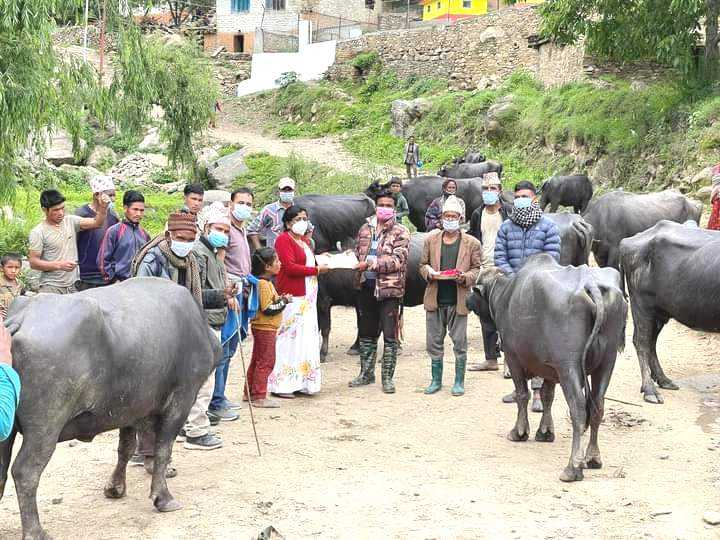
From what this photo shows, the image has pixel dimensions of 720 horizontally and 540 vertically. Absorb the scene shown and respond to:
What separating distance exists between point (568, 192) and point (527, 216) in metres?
10.7

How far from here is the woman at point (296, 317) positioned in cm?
952

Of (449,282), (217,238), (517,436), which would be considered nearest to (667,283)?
(449,282)

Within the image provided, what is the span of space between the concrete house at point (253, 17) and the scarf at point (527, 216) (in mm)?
43024

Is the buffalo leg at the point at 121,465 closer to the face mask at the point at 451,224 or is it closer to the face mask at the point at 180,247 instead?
the face mask at the point at 180,247

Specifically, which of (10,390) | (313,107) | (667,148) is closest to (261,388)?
(10,390)

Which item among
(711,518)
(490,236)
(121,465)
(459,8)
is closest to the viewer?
(711,518)

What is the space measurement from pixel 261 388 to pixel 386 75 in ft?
112

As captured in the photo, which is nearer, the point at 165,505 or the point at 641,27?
the point at 165,505

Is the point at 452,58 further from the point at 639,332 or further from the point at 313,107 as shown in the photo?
the point at 639,332

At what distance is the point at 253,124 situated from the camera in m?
40.6

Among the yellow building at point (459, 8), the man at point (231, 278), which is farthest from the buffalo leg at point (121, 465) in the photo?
the yellow building at point (459, 8)

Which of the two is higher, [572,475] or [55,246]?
[55,246]

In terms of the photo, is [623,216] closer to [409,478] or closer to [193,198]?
[193,198]

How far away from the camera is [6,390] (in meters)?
4.57
